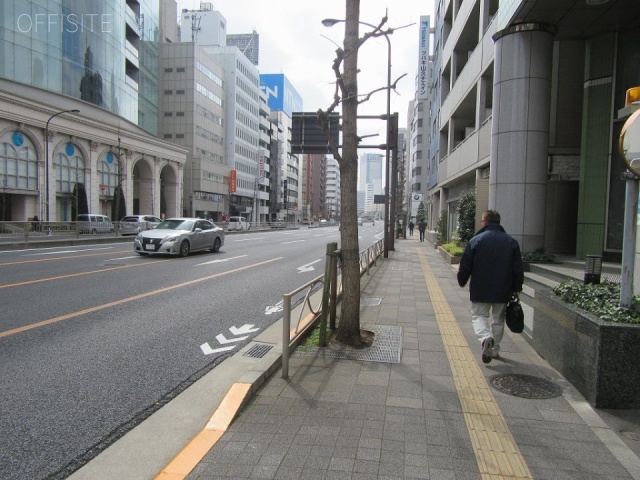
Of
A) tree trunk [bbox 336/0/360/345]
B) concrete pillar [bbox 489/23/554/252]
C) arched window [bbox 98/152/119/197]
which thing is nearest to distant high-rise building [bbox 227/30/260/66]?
arched window [bbox 98/152/119/197]

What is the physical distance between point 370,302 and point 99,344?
4817 millimetres

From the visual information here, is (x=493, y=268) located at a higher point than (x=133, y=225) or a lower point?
higher

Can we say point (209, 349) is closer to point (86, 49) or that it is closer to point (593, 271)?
point (593, 271)

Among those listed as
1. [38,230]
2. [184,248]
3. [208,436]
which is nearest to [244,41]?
[38,230]

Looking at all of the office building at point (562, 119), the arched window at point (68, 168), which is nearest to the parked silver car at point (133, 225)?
the arched window at point (68, 168)

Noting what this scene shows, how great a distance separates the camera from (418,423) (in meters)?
3.46

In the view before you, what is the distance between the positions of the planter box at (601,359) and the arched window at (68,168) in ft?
138

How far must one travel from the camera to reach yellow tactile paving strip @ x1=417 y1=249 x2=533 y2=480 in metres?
2.88

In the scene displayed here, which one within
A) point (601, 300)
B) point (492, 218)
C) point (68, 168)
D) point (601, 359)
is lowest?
point (601, 359)

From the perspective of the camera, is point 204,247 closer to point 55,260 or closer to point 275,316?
point 55,260

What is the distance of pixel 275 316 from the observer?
24.0 feet

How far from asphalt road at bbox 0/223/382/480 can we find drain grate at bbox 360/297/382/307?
5.26 feet

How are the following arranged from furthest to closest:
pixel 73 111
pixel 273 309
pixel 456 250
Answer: pixel 73 111, pixel 456 250, pixel 273 309

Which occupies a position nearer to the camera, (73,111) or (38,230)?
(38,230)
